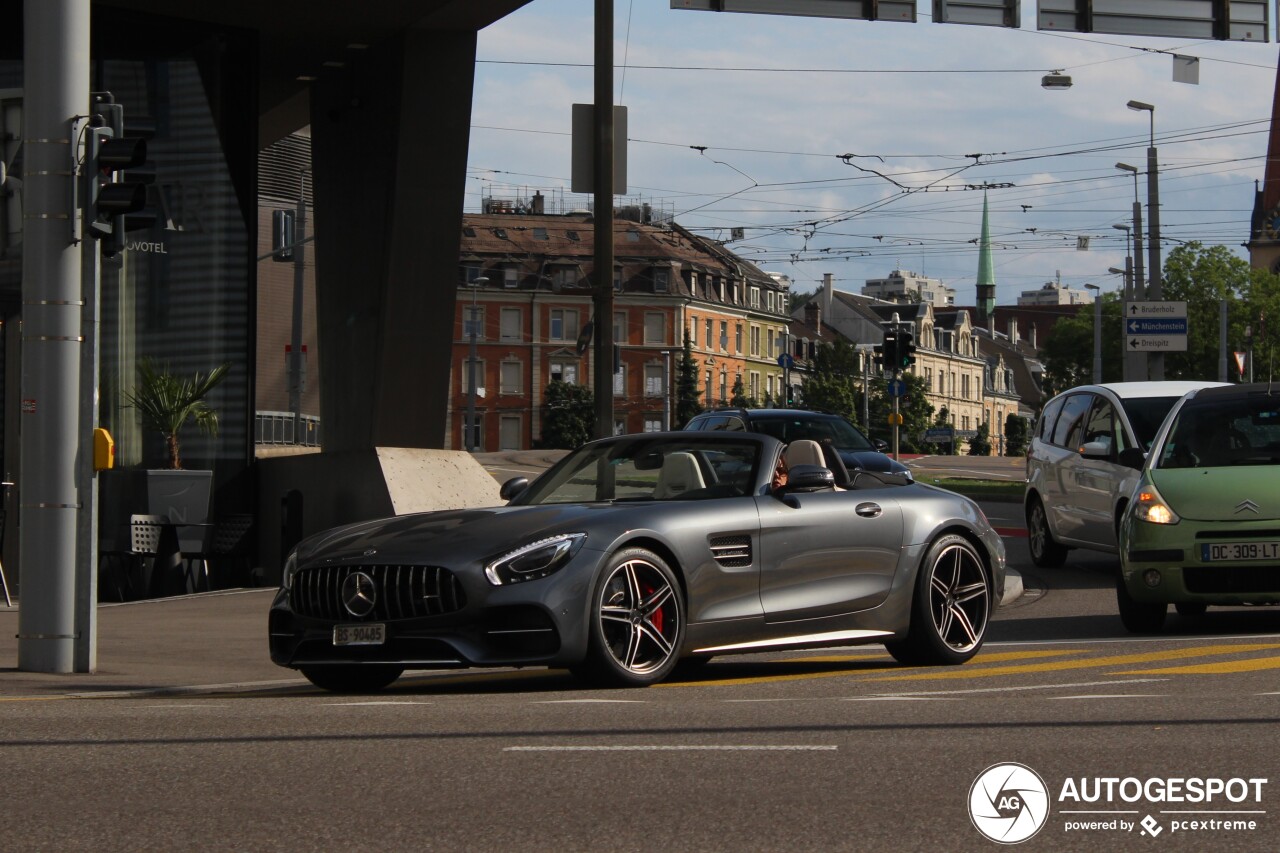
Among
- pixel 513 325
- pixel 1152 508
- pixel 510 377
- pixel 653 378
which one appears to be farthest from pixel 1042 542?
pixel 653 378

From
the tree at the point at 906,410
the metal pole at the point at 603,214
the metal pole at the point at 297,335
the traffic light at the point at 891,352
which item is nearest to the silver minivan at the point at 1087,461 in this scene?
the metal pole at the point at 603,214

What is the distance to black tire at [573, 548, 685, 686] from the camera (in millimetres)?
9383

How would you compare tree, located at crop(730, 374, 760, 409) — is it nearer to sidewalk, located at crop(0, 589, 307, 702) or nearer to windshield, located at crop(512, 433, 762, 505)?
sidewalk, located at crop(0, 589, 307, 702)

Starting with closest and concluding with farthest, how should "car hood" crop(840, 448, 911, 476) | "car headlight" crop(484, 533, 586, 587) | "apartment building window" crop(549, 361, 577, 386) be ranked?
1. "car headlight" crop(484, 533, 586, 587)
2. "car hood" crop(840, 448, 911, 476)
3. "apartment building window" crop(549, 361, 577, 386)

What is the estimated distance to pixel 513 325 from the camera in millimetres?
119562

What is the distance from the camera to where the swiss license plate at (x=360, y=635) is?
9.36 metres

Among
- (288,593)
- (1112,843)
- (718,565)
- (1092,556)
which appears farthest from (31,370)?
(1092,556)

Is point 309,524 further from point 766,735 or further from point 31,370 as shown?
point 766,735

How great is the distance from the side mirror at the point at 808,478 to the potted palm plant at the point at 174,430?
44.5 ft

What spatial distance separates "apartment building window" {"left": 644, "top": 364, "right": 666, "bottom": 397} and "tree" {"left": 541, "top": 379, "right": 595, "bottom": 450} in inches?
267

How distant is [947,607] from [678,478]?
1891 millimetres

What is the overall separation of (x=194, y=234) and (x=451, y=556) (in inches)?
580

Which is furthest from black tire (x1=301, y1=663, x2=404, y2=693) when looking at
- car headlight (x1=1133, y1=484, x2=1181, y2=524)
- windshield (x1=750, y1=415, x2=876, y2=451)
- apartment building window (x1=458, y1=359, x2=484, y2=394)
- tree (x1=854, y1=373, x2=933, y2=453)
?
tree (x1=854, y1=373, x2=933, y2=453)

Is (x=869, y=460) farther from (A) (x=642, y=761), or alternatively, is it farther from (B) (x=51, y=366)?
(A) (x=642, y=761)
